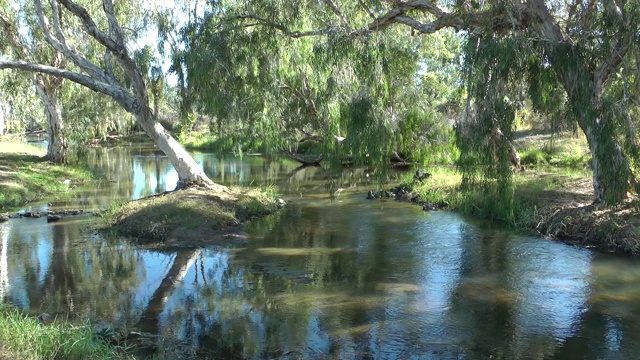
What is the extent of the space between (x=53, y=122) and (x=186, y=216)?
1172cm

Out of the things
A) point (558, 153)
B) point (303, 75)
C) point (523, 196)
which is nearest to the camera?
point (523, 196)

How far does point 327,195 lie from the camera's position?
16844 mm

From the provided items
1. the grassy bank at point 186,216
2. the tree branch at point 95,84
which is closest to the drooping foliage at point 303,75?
the tree branch at point 95,84

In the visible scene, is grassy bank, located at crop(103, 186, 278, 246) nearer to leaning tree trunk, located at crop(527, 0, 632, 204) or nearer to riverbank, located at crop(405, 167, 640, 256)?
riverbank, located at crop(405, 167, 640, 256)

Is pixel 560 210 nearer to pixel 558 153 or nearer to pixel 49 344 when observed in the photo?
pixel 49 344

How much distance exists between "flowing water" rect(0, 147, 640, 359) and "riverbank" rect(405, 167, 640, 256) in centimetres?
56

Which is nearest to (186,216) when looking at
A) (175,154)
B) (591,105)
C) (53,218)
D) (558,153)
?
(175,154)

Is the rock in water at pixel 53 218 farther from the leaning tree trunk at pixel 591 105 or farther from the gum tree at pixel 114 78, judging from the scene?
the leaning tree trunk at pixel 591 105

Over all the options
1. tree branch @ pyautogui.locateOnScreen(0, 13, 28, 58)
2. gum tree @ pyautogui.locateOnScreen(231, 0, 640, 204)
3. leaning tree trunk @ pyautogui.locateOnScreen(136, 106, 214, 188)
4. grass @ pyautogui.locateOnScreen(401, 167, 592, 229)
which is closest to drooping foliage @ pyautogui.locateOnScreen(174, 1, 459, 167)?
leaning tree trunk @ pyautogui.locateOnScreen(136, 106, 214, 188)

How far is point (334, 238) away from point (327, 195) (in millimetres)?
5892

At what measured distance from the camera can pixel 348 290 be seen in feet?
25.2

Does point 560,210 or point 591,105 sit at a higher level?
point 591,105

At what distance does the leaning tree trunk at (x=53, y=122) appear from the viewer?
1986 centimetres

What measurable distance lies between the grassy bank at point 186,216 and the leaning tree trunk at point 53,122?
9371mm
